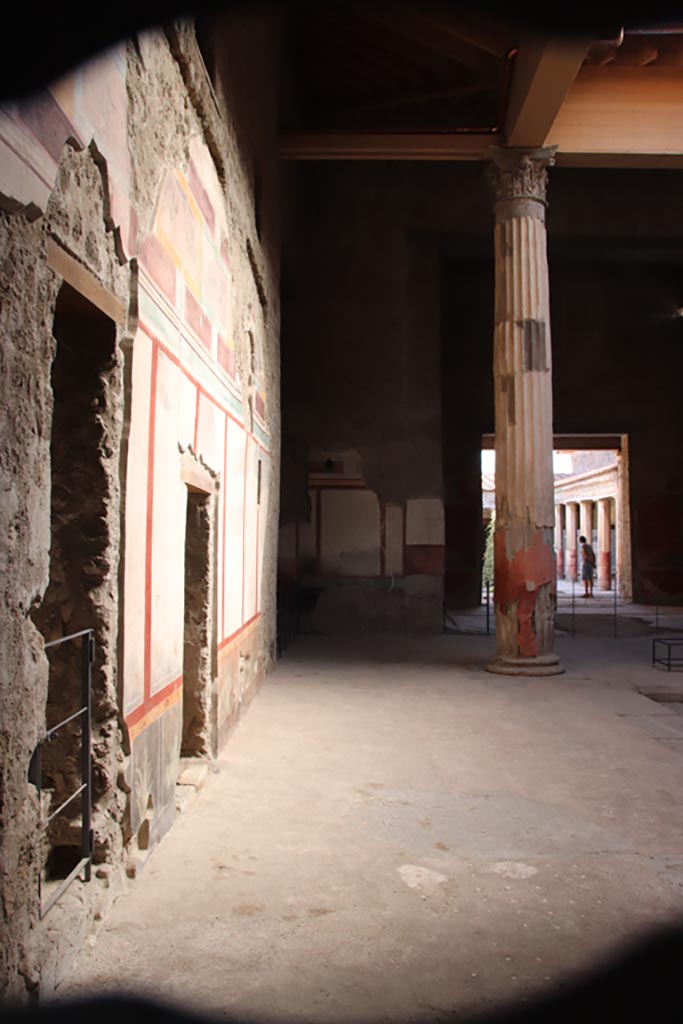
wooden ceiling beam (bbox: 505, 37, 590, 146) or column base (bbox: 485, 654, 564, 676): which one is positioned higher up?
wooden ceiling beam (bbox: 505, 37, 590, 146)

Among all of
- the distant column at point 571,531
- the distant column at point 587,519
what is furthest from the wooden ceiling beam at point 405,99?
the distant column at point 571,531

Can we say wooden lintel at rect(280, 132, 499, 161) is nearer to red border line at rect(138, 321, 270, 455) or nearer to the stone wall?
the stone wall

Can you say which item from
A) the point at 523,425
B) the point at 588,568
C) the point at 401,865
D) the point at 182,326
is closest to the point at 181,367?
the point at 182,326

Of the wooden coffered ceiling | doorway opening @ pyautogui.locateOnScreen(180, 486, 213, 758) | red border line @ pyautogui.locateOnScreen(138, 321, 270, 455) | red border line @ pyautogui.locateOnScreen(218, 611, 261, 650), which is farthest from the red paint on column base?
doorway opening @ pyautogui.locateOnScreen(180, 486, 213, 758)

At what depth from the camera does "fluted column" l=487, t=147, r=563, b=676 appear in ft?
30.8

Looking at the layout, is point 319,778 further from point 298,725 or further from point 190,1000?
point 190,1000

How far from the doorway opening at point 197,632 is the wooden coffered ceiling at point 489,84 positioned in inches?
195

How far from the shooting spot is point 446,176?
45.4 ft

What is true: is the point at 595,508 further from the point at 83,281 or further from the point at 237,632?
the point at 83,281

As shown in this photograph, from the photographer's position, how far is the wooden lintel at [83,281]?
102 inches

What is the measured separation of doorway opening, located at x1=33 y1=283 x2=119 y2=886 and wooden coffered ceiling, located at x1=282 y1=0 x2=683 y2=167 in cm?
579

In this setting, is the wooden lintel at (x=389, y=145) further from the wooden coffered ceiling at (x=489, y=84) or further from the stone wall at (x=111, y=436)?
the stone wall at (x=111, y=436)

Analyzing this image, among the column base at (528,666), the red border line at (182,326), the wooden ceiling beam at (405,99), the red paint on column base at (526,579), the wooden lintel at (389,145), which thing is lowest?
the column base at (528,666)

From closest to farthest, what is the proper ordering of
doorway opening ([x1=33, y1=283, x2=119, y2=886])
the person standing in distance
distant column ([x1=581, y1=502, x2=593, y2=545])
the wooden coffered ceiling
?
doorway opening ([x1=33, y1=283, x2=119, y2=886]), the wooden coffered ceiling, the person standing in distance, distant column ([x1=581, y1=502, x2=593, y2=545])
